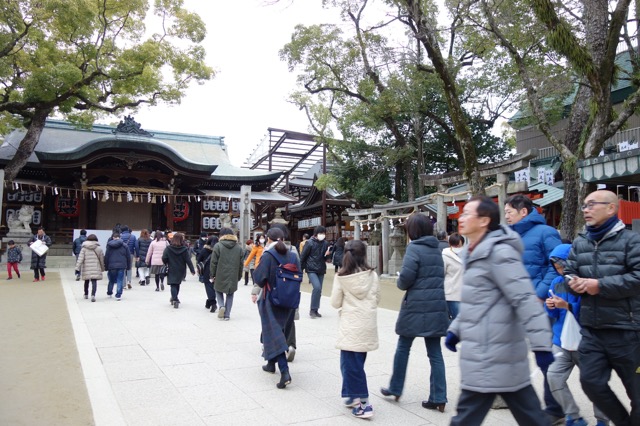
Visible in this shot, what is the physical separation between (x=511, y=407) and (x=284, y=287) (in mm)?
2711

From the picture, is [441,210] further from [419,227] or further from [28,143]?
[28,143]

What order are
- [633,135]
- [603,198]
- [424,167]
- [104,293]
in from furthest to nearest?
1. [424,167]
2. [633,135]
3. [104,293]
4. [603,198]

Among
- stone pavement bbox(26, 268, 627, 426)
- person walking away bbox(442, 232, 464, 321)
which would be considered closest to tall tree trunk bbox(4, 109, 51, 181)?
stone pavement bbox(26, 268, 627, 426)

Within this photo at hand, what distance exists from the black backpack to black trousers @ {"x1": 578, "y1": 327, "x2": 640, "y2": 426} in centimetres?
267

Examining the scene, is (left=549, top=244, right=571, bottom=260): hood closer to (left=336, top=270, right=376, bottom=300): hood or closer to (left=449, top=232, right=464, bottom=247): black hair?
(left=336, top=270, right=376, bottom=300): hood

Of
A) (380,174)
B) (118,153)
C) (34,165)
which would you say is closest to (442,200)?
(380,174)

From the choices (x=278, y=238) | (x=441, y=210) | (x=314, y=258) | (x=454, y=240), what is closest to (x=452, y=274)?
(x=454, y=240)

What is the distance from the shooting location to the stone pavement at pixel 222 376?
380 centimetres

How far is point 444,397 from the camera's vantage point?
388 centimetres

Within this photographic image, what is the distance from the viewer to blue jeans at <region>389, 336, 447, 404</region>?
3.90 meters

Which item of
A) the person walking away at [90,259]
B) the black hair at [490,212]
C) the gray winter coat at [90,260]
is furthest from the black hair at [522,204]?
the gray winter coat at [90,260]

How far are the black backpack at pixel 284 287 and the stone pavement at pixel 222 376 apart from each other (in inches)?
31.0

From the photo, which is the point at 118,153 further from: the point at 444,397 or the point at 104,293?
the point at 444,397

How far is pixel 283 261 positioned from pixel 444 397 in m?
2.00
